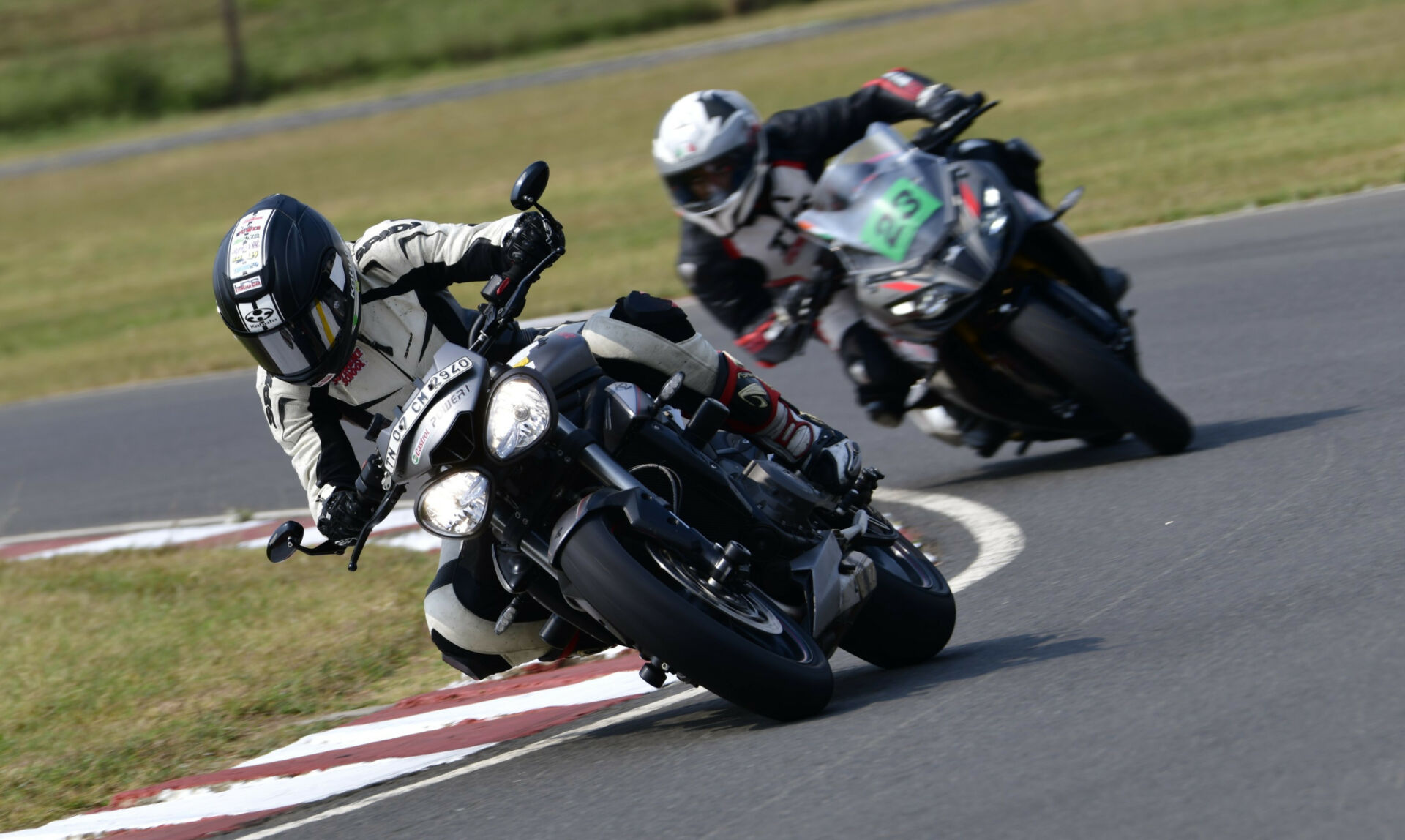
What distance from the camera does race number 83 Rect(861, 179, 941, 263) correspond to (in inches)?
261

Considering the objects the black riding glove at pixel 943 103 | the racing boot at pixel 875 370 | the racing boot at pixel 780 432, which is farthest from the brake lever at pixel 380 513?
the black riding glove at pixel 943 103

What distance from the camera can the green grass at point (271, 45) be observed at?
51.6m

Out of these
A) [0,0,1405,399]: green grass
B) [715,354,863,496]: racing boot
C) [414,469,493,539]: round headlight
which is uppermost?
[414,469,493,539]: round headlight

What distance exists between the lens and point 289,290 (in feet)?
14.7

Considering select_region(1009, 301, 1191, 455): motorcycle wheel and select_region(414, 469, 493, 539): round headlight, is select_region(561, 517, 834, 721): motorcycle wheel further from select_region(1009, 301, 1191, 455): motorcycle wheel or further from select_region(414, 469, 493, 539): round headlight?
select_region(1009, 301, 1191, 455): motorcycle wheel

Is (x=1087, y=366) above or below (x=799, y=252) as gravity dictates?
below

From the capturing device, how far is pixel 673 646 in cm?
394

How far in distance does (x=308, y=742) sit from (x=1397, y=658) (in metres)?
3.23

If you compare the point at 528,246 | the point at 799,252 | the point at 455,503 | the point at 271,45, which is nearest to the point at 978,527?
the point at 799,252

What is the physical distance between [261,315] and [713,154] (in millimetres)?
2870

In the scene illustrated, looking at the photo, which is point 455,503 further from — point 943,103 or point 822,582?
point 943,103

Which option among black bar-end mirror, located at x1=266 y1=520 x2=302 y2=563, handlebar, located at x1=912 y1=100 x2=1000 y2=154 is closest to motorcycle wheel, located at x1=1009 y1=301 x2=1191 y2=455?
handlebar, located at x1=912 y1=100 x2=1000 y2=154

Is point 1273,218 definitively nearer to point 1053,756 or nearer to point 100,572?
point 100,572

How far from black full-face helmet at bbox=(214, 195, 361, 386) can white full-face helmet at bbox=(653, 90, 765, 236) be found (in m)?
2.52
